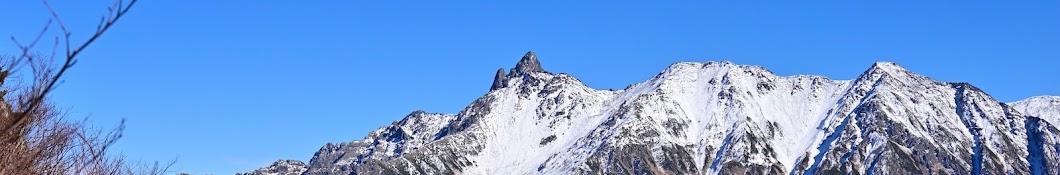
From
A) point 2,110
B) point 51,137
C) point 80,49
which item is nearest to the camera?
point 80,49

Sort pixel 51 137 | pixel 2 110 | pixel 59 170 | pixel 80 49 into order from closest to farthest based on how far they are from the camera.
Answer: pixel 80 49 < pixel 2 110 < pixel 51 137 < pixel 59 170

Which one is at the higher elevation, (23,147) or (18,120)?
(23,147)

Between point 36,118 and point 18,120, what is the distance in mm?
17885

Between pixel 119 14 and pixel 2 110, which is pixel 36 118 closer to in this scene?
pixel 2 110

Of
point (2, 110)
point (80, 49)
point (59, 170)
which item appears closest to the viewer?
point (80, 49)

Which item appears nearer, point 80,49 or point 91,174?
point 80,49

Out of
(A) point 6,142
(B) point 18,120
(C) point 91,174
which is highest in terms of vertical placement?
(C) point 91,174

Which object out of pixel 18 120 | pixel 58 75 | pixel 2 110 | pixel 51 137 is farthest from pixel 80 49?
pixel 51 137

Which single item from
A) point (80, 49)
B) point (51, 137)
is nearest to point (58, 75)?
point (80, 49)

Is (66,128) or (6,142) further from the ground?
(66,128)

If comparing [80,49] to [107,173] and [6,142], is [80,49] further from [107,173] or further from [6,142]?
[107,173]

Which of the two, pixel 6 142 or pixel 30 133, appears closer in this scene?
pixel 6 142

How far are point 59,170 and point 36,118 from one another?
195cm

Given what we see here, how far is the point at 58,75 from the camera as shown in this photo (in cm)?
912
